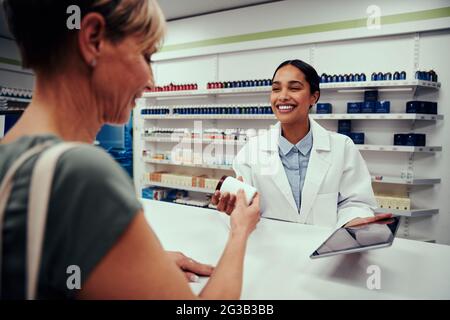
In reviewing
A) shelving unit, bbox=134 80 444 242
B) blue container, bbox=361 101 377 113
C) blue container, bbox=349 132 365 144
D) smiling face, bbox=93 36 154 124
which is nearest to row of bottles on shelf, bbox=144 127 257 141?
shelving unit, bbox=134 80 444 242

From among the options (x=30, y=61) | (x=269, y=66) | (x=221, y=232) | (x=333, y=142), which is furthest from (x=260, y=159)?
(x=269, y=66)

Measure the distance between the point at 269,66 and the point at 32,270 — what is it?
4590 mm

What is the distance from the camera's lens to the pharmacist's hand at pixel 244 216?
91cm

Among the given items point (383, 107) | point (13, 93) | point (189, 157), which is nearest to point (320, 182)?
point (383, 107)

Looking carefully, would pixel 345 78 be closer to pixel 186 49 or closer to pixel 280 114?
pixel 280 114

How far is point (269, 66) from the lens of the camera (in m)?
4.73

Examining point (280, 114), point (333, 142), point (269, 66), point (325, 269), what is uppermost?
point (269, 66)

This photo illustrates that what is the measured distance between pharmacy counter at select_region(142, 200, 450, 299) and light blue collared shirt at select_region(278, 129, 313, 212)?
0.69 meters

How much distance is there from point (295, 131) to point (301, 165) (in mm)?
238

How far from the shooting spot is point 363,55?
13.3 ft

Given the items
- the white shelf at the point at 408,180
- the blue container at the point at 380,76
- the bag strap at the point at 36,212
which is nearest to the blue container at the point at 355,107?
the blue container at the point at 380,76

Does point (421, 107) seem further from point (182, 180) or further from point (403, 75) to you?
point (182, 180)

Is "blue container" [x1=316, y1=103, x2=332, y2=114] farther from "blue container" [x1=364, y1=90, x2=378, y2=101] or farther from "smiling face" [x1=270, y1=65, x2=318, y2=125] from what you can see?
"smiling face" [x1=270, y1=65, x2=318, y2=125]

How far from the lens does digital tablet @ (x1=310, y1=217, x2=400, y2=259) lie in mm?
907
